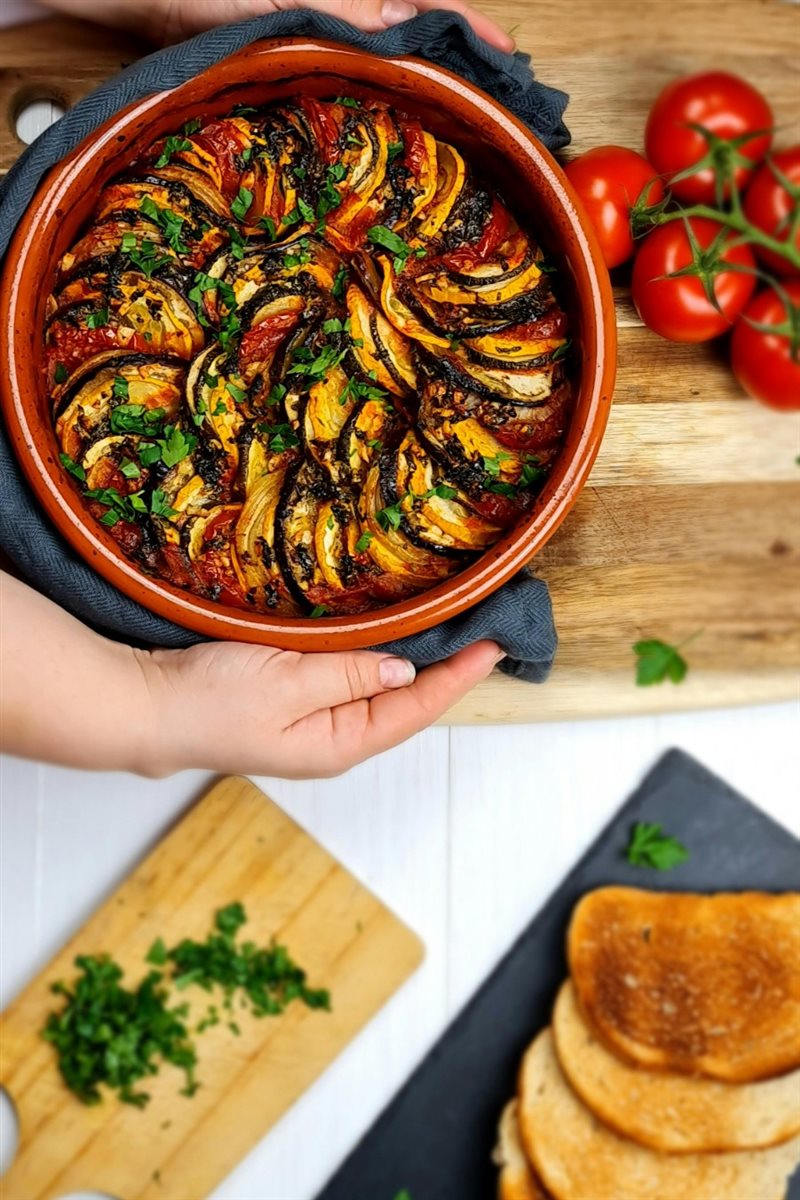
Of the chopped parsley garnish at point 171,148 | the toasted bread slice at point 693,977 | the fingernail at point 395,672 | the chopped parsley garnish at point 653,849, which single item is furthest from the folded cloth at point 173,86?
the toasted bread slice at point 693,977

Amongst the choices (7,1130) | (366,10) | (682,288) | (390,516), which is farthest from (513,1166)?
(366,10)

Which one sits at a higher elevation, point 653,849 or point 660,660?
point 660,660

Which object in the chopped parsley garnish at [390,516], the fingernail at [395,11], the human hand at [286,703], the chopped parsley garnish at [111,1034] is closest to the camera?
the chopped parsley garnish at [390,516]

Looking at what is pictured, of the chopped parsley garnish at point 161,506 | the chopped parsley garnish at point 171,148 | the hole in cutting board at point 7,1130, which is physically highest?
the chopped parsley garnish at point 171,148

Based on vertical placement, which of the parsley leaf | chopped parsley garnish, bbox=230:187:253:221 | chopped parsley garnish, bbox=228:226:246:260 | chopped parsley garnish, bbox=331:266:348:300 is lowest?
the parsley leaf

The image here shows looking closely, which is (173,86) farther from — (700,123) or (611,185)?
(700,123)

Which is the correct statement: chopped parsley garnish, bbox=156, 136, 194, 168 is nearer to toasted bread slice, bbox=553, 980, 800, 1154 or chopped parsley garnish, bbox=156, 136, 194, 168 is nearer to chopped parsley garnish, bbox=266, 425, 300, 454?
chopped parsley garnish, bbox=266, 425, 300, 454

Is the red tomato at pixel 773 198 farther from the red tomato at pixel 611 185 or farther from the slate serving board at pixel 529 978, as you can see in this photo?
the slate serving board at pixel 529 978

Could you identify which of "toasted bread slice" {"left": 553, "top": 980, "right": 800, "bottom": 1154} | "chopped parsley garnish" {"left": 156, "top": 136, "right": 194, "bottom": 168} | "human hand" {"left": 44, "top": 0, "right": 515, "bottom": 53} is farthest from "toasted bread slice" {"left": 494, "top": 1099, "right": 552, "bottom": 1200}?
"human hand" {"left": 44, "top": 0, "right": 515, "bottom": 53}
